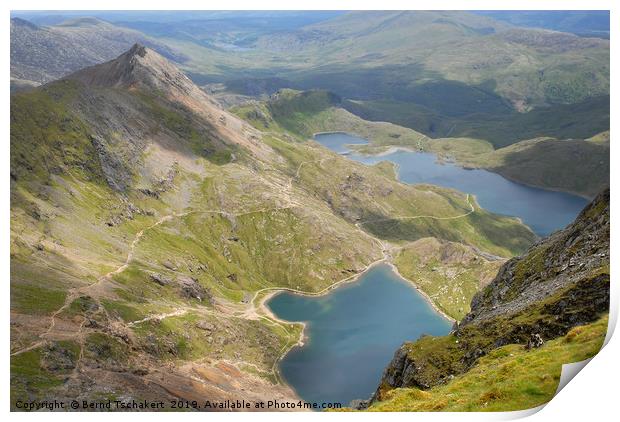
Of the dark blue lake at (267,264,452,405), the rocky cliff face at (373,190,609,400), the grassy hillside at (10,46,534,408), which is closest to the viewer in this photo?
the rocky cliff face at (373,190,609,400)

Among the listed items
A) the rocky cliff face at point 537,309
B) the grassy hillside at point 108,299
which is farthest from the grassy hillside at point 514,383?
the grassy hillside at point 108,299

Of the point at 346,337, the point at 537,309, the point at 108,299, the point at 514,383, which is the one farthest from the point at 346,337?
the point at 514,383

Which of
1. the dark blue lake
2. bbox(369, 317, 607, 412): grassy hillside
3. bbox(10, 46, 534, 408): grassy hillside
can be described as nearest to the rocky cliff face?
bbox(369, 317, 607, 412): grassy hillside

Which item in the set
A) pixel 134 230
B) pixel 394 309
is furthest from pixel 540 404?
pixel 134 230

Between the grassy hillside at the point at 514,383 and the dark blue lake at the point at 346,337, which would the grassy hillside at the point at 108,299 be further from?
the grassy hillside at the point at 514,383

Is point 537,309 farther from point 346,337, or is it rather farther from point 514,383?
point 346,337

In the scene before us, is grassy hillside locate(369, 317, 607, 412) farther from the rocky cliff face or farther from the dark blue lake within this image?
the dark blue lake

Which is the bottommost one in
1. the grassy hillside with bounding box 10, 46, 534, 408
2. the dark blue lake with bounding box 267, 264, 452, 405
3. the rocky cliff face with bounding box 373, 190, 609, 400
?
the dark blue lake with bounding box 267, 264, 452, 405

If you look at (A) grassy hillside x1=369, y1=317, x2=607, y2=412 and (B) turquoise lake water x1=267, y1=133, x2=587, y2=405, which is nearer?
(A) grassy hillside x1=369, y1=317, x2=607, y2=412
